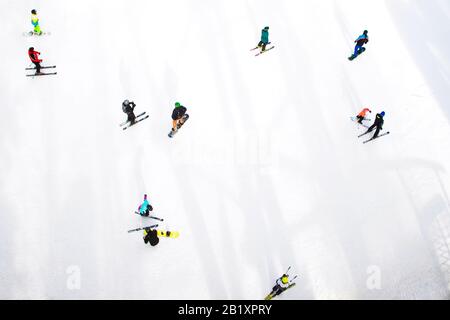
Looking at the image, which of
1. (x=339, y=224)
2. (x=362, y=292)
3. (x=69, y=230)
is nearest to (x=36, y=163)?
(x=69, y=230)

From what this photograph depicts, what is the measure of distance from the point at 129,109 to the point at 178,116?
1.46 m

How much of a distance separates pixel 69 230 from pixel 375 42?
12492mm

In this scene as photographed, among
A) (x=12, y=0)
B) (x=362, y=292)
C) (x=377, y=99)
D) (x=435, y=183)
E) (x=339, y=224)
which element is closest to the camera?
(x=362, y=292)

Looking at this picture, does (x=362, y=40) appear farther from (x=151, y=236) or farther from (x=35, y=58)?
(x=35, y=58)

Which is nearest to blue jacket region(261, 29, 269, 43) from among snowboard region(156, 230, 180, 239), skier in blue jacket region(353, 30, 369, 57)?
skier in blue jacket region(353, 30, 369, 57)

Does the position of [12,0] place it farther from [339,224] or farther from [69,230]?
[339,224]

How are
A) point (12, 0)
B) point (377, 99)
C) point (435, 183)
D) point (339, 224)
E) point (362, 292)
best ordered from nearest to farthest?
1. point (362, 292)
2. point (339, 224)
3. point (435, 183)
4. point (377, 99)
5. point (12, 0)

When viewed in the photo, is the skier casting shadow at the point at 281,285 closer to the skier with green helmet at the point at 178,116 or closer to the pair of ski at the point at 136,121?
the skier with green helmet at the point at 178,116

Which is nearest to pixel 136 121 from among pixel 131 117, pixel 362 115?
pixel 131 117

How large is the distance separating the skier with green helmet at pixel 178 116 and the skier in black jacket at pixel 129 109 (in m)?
1.27

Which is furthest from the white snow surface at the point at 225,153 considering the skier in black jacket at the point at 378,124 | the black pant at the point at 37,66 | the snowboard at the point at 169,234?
the skier in black jacket at the point at 378,124

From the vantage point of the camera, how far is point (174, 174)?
10.7 m

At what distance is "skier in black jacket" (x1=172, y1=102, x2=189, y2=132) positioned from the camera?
10.5 m

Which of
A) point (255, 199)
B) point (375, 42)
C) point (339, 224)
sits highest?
point (375, 42)
